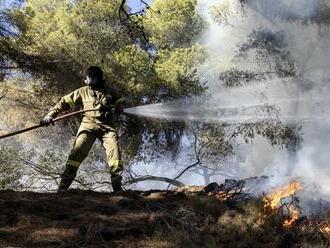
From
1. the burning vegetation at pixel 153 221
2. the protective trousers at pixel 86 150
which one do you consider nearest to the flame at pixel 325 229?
the burning vegetation at pixel 153 221

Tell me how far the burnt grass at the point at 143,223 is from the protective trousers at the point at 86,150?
805mm

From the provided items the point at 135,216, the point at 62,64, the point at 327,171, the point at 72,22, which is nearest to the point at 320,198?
the point at 327,171

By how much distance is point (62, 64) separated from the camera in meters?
13.8

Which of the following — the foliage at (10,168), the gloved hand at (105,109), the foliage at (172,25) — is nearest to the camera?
the gloved hand at (105,109)

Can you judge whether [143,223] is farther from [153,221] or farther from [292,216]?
[292,216]

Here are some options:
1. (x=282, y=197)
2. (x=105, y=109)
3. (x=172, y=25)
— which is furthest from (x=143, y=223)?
(x=172, y=25)

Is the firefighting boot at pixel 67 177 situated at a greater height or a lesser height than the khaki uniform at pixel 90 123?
lesser

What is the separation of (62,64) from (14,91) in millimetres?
2027

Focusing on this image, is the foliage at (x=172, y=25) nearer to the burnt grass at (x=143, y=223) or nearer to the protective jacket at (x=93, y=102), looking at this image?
the protective jacket at (x=93, y=102)

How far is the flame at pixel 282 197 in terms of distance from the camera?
196 inches

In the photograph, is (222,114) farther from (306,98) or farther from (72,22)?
(72,22)

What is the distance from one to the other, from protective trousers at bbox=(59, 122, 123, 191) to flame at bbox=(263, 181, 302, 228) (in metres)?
1.94

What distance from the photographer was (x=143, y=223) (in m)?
4.46

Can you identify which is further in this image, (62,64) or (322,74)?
(322,74)
